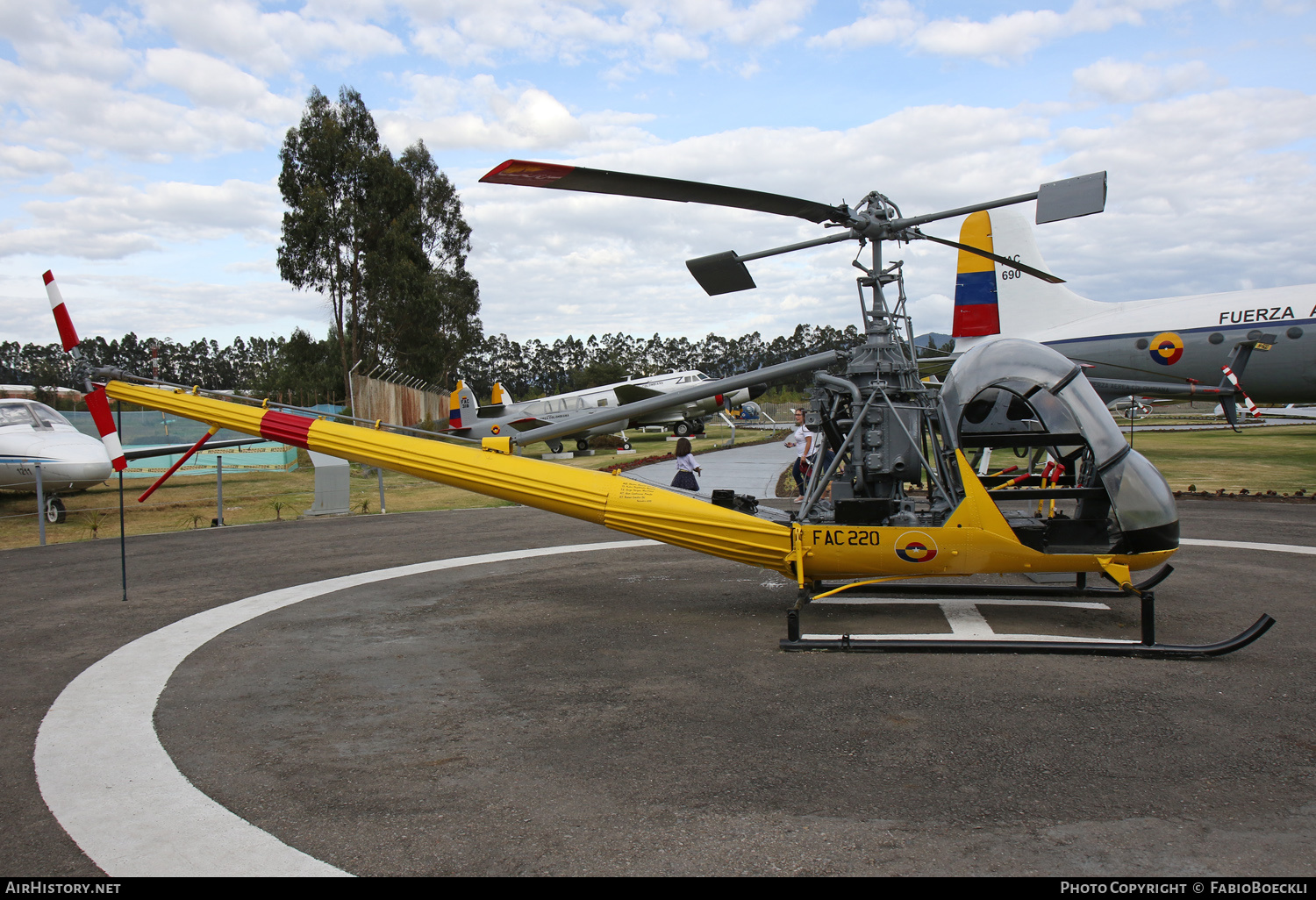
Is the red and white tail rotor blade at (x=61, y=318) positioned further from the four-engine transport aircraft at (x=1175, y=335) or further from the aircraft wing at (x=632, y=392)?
the aircraft wing at (x=632, y=392)

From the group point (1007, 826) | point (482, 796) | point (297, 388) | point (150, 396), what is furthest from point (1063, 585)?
point (297, 388)

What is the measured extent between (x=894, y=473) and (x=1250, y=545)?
22.0ft

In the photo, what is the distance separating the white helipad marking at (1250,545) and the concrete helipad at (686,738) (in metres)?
1.77

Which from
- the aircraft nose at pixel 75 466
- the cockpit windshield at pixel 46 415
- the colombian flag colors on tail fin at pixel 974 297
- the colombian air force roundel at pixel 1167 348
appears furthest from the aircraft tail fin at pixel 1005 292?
the cockpit windshield at pixel 46 415

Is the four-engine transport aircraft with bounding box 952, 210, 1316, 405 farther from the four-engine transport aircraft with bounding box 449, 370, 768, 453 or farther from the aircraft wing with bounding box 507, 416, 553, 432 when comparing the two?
the aircraft wing with bounding box 507, 416, 553, 432

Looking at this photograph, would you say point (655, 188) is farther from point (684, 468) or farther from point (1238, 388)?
point (1238, 388)

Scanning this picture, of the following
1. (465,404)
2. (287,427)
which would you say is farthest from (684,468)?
(465,404)

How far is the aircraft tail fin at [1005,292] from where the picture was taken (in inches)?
812

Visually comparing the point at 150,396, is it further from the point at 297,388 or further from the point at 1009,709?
the point at 297,388

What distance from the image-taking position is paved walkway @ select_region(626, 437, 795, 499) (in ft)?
56.4

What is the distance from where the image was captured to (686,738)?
4.61 meters

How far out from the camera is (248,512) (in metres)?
16.9

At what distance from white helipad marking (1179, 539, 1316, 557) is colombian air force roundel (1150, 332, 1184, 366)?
484 inches

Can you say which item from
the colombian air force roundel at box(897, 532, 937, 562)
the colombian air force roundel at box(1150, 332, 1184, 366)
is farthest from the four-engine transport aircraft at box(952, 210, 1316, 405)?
the colombian air force roundel at box(897, 532, 937, 562)
